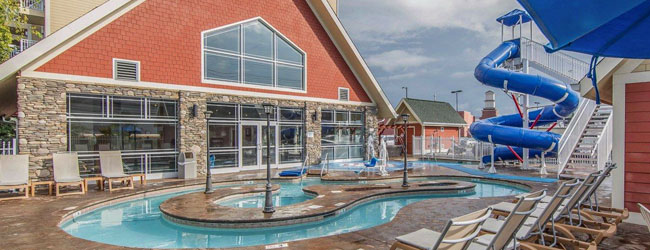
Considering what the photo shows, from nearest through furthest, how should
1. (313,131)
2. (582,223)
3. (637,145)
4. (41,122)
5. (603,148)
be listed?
(582,223), (637,145), (603,148), (41,122), (313,131)

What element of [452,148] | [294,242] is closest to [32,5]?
[294,242]

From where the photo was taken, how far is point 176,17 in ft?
40.9

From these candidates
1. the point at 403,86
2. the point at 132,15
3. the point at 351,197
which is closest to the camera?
the point at 351,197

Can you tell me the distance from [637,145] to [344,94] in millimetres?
12638

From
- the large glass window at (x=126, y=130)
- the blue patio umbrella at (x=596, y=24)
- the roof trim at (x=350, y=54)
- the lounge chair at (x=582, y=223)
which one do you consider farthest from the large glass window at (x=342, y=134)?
the blue patio umbrella at (x=596, y=24)

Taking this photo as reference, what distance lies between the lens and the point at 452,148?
20.6 metres

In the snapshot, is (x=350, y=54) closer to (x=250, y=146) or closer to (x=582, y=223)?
(x=250, y=146)

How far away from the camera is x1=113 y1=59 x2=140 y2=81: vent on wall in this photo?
36.3ft

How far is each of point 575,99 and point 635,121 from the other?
322 inches

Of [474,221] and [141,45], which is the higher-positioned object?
[141,45]

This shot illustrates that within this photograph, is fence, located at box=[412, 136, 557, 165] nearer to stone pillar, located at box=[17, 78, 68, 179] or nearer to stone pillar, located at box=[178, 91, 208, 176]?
stone pillar, located at box=[178, 91, 208, 176]

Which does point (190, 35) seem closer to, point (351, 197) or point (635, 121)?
point (351, 197)

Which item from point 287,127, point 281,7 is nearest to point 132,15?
point 281,7

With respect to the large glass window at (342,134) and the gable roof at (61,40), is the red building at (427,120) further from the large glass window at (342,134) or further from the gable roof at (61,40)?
the gable roof at (61,40)
